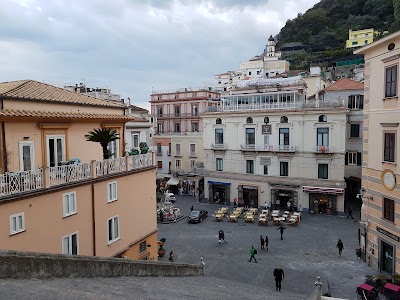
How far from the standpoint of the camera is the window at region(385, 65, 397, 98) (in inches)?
705

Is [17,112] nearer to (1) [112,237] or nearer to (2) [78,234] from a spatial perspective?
(2) [78,234]

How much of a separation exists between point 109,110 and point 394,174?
50.5ft

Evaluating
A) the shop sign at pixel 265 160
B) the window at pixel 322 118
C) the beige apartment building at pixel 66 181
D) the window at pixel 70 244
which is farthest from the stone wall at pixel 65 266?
the window at pixel 322 118

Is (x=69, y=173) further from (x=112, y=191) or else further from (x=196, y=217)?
(x=196, y=217)

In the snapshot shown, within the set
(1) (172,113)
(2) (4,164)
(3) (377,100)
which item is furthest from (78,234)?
(1) (172,113)

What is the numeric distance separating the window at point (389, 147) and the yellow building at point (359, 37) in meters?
89.3

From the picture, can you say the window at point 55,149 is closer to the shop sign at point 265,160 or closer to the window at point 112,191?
the window at point 112,191

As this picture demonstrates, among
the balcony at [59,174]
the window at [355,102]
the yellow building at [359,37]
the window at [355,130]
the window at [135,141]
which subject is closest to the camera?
the balcony at [59,174]

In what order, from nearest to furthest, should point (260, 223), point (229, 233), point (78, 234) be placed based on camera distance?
point (78, 234)
point (229, 233)
point (260, 223)

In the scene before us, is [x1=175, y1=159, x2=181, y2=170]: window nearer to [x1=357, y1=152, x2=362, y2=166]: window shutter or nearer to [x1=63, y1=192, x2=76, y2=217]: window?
[x1=357, y1=152, x2=362, y2=166]: window shutter

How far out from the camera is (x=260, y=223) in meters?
32.6

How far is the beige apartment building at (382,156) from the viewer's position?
18.0 m

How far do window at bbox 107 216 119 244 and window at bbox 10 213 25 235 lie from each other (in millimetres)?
5006

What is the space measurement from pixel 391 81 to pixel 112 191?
15426 mm
